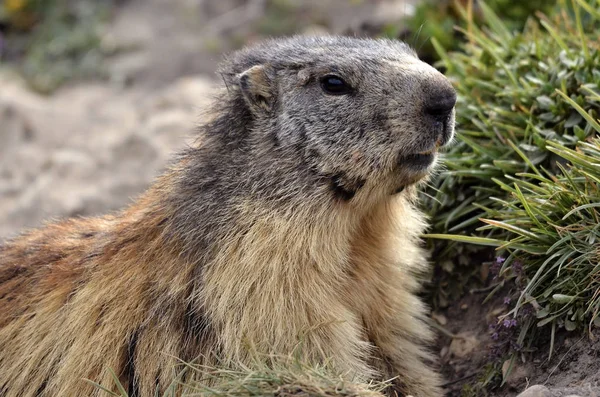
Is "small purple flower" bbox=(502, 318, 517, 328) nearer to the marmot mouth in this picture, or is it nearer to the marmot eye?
the marmot mouth

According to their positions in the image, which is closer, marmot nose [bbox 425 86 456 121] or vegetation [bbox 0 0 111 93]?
marmot nose [bbox 425 86 456 121]

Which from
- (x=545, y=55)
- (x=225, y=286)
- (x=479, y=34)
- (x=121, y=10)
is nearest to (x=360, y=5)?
(x=121, y=10)

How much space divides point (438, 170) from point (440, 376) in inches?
57.0

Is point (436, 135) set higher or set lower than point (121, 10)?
lower

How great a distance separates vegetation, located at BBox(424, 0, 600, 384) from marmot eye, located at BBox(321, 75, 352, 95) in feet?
3.50

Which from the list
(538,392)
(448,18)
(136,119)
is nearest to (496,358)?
(538,392)

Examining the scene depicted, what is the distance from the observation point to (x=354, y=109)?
15.4 feet

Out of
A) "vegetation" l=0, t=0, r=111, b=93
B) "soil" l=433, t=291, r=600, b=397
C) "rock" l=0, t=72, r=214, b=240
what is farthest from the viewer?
"vegetation" l=0, t=0, r=111, b=93

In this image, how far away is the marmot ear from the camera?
16.1 feet

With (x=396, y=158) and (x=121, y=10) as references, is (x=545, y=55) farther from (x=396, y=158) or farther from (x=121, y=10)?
(x=121, y=10)

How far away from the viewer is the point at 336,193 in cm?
470

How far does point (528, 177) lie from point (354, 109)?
150 cm

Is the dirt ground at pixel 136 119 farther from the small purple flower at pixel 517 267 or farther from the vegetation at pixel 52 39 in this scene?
the small purple flower at pixel 517 267

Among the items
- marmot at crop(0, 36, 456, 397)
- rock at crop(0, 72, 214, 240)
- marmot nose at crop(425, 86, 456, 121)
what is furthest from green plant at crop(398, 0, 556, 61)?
marmot nose at crop(425, 86, 456, 121)
